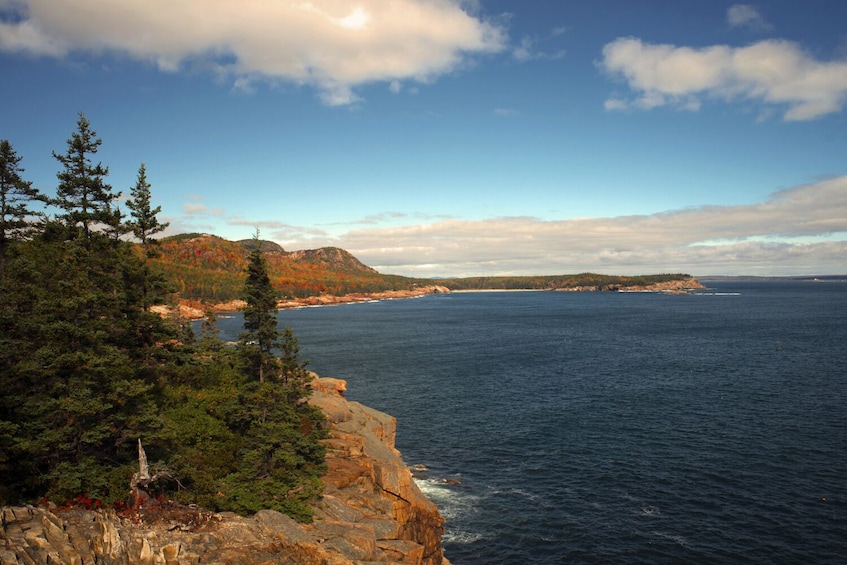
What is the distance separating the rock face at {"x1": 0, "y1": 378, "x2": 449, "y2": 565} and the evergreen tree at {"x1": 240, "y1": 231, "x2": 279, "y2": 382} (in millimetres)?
7796

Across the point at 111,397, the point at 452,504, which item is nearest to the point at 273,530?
the point at 111,397

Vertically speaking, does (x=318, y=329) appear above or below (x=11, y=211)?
below

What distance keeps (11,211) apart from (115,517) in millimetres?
26519

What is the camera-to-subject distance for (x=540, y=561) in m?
33.3

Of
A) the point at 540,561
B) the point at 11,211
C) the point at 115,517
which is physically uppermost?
the point at 11,211

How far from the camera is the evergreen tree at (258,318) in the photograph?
3556 cm

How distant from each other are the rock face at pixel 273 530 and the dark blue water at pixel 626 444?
27.2ft

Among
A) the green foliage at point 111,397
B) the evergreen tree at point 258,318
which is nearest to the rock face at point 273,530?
the green foliage at point 111,397

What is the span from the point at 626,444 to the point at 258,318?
4143 cm

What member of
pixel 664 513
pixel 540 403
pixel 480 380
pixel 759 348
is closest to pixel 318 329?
pixel 480 380

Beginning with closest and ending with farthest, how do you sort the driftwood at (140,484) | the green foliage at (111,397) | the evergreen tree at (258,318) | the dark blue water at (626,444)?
the driftwood at (140,484) < the green foliage at (111,397) < the dark blue water at (626,444) < the evergreen tree at (258,318)

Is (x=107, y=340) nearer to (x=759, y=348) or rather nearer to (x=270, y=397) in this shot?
(x=270, y=397)

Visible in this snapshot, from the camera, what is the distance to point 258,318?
36062 mm

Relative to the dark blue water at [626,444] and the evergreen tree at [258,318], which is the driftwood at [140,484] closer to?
the evergreen tree at [258,318]
